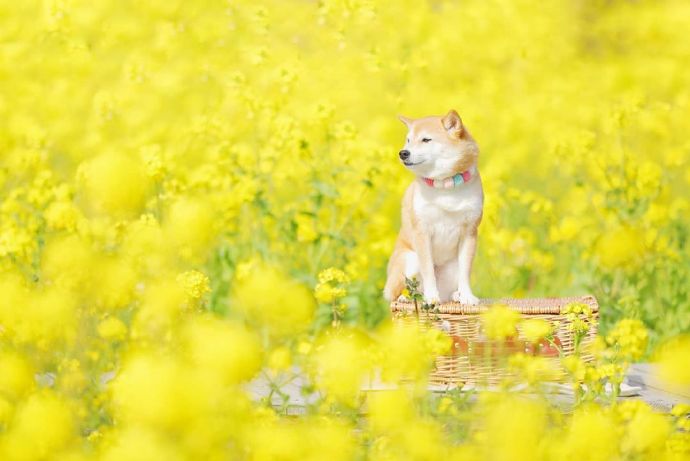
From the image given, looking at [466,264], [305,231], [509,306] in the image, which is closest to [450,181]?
[466,264]

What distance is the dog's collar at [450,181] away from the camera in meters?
3.91

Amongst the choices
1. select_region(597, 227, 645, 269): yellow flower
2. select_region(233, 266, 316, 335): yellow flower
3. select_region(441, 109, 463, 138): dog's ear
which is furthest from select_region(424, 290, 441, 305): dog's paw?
select_region(597, 227, 645, 269): yellow flower

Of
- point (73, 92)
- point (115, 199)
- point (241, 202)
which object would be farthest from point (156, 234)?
point (73, 92)

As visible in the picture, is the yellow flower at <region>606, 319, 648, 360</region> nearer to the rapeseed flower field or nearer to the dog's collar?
the rapeseed flower field

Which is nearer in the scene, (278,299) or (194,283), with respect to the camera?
(278,299)

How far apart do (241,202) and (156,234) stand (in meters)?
0.93

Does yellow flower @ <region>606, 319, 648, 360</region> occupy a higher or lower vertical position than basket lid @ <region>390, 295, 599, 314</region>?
lower

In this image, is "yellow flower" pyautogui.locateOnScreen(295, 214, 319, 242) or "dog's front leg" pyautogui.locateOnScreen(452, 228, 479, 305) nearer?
"dog's front leg" pyautogui.locateOnScreen(452, 228, 479, 305)

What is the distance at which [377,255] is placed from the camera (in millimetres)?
5219

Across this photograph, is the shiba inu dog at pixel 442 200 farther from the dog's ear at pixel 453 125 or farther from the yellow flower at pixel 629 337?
the yellow flower at pixel 629 337

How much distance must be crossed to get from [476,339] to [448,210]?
39 centimetres

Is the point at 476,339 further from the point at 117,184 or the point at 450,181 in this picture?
the point at 117,184

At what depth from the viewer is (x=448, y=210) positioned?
3.93 meters

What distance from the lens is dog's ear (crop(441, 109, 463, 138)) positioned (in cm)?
389
